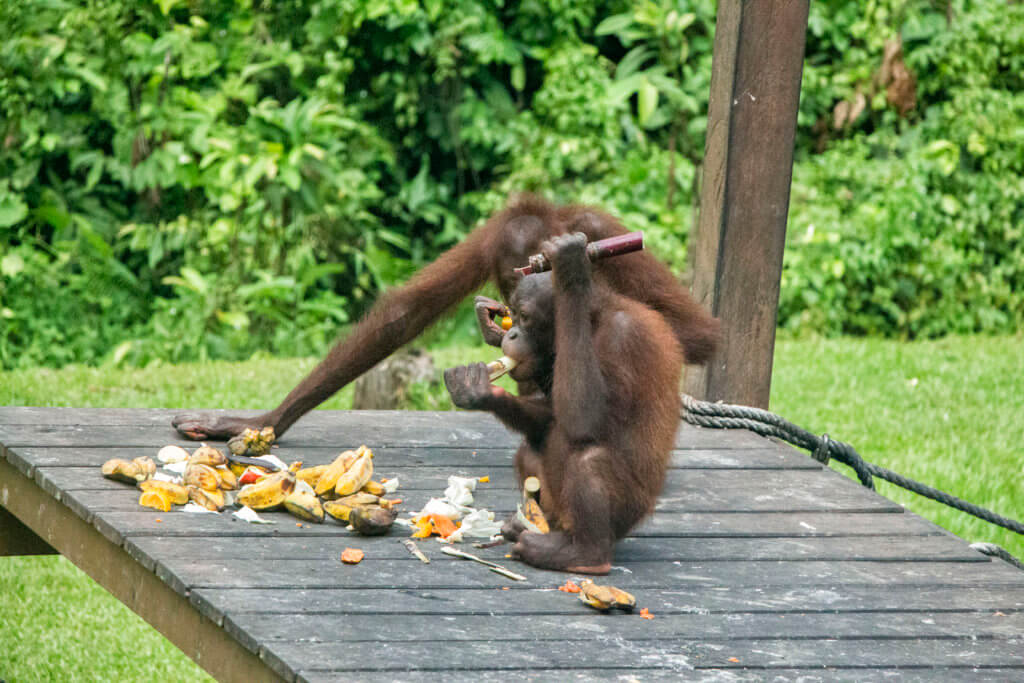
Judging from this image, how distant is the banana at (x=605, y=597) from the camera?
2465 mm

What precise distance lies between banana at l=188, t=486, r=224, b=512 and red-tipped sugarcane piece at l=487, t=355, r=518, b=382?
706 mm

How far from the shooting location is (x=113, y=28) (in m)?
7.70

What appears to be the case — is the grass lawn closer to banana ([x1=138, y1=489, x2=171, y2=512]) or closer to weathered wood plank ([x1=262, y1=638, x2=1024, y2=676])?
banana ([x1=138, y1=489, x2=171, y2=512])

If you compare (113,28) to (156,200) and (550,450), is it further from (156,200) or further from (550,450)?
(550,450)

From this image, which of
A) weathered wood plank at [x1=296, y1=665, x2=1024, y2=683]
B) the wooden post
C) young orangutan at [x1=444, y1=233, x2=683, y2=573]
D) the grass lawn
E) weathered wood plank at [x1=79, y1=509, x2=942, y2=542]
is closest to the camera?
weathered wood plank at [x1=296, y1=665, x2=1024, y2=683]

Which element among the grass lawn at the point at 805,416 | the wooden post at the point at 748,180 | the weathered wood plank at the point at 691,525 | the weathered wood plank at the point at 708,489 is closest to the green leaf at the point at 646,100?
the grass lawn at the point at 805,416

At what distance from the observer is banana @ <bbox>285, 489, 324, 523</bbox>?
2.94 metres

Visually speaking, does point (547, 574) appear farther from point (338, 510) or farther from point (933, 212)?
point (933, 212)

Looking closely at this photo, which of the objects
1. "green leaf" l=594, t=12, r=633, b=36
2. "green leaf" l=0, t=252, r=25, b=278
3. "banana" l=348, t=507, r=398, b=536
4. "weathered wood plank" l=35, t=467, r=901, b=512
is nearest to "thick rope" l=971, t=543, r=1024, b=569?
"weathered wood plank" l=35, t=467, r=901, b=512

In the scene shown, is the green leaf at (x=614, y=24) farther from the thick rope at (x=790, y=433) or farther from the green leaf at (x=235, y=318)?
the thick rope at (x=790, y=433)

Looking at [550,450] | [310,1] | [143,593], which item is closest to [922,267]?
[310,1]

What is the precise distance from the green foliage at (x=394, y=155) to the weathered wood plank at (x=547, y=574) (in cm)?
458

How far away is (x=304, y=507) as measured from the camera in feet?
9.64

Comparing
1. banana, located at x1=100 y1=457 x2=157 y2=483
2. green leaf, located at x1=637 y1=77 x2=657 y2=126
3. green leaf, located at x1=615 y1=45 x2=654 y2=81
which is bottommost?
banana, located at x1=100 y1=457 x2=157 y2=483
